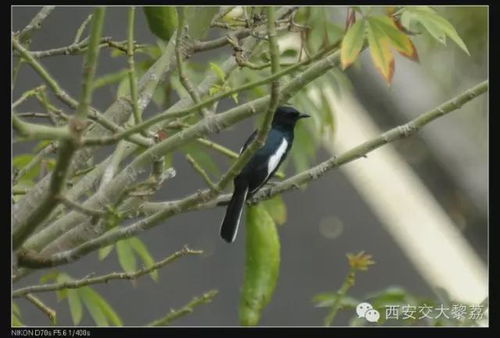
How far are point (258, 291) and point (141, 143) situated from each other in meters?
0.33

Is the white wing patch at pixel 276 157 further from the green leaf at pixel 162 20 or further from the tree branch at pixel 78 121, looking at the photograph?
the tree branch at pixel 78 121

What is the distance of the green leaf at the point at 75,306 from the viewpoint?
150 cm

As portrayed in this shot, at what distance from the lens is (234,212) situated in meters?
1.72

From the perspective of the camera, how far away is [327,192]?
101 inches

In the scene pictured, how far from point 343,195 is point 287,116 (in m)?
0.65

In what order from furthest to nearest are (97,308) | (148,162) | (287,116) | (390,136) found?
(287,116)
(97,308)
(390,136)
(148,162)

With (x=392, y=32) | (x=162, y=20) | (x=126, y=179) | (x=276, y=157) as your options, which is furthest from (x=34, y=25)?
(x=276, y=157)

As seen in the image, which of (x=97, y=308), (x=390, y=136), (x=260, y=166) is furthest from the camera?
(x=260, y=166)

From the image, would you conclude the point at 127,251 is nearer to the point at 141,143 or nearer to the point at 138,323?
the point at 138,323

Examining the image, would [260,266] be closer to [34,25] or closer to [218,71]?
[218,71]

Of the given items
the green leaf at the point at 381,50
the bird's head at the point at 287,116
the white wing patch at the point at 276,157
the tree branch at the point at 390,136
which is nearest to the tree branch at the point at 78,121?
the tree branch at the point at 390,136

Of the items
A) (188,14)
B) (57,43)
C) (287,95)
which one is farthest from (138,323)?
(287,95)

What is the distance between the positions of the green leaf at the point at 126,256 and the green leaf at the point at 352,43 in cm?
57

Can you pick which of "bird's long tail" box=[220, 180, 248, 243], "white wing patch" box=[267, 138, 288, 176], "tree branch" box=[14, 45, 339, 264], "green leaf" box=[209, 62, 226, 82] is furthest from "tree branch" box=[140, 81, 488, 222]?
"white wing patch" box=[267, 138, 288, 176]
